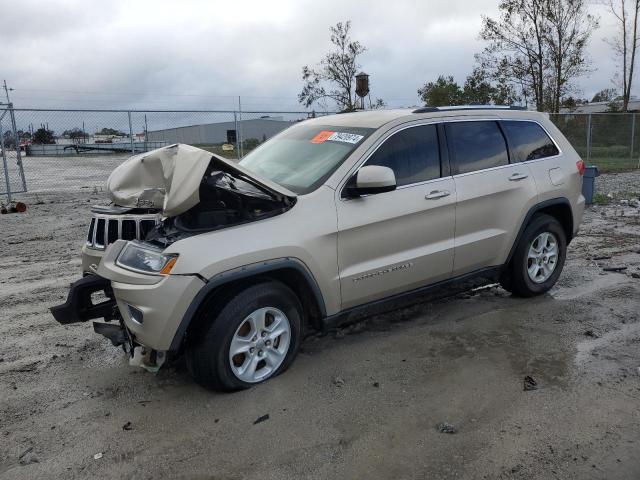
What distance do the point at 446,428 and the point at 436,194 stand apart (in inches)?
73.9

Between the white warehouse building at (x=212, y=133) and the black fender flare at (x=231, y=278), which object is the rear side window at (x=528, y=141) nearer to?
the black fender flare at (x=231, y=278)

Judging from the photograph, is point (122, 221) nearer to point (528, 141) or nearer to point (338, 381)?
point (338, 381)

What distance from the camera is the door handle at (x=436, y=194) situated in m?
4.29

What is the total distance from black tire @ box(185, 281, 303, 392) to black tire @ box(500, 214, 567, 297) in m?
2.59

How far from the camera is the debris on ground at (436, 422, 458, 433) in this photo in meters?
3.17

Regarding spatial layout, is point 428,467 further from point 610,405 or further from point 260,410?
point 610,405

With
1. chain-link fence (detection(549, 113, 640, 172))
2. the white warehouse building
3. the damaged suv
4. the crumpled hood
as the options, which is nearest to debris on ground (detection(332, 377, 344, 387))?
the damaged suv

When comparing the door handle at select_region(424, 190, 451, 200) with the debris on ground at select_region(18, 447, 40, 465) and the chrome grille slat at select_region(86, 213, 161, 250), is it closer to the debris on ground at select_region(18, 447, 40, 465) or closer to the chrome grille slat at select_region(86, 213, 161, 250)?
the chrome grille slat at select_region(86, 213, 161, 250)

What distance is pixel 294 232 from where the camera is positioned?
11.9ft

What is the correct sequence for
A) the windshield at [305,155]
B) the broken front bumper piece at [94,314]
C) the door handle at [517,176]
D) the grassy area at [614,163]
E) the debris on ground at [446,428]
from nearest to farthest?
the debris on ground at [446,428]
the broken front bumper piece at [94,314]
the windshield at [305,155]
the door handle at [517,176]
the grassy area at [614,163]

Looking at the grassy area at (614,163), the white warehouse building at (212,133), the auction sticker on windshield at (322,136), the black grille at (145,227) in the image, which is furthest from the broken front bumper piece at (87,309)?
the grassy area at (614,163)

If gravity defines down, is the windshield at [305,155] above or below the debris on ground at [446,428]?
above

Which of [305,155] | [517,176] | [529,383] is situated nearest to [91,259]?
[305,155]

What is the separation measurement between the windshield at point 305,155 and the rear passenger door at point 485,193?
0.96 m
